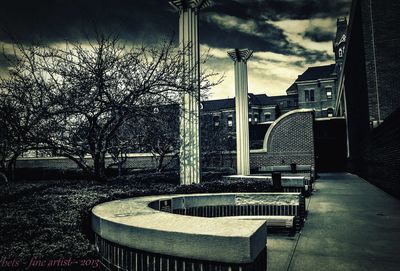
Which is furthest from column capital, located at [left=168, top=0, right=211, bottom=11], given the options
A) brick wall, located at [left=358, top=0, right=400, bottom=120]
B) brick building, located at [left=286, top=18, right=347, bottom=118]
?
brick building, located at [left=286, top=18, right=347, bottom=118]

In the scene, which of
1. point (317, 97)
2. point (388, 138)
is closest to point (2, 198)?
point (388, 138)

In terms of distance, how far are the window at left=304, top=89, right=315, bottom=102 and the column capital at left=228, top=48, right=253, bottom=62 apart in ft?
135

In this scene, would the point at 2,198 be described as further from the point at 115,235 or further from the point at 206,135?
the point at 206,135

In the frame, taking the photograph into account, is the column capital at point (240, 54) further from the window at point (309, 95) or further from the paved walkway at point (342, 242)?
the window at point (309, 95)

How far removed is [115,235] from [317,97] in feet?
175

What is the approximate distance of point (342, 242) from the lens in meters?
5.36

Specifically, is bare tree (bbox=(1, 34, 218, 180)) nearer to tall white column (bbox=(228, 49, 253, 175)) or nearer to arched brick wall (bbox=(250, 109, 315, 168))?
tall white column (bbox=(228, 49, 253, 175))

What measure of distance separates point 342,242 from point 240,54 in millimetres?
10880

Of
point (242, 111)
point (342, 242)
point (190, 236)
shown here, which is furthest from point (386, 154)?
point (190, 236)

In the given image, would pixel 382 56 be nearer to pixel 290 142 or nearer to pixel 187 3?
pixel 290 142

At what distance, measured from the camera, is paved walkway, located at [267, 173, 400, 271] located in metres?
4.27

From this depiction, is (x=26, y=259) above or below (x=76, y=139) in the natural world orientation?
below

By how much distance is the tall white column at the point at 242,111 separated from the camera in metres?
14.6

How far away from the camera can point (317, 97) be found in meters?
51.4
